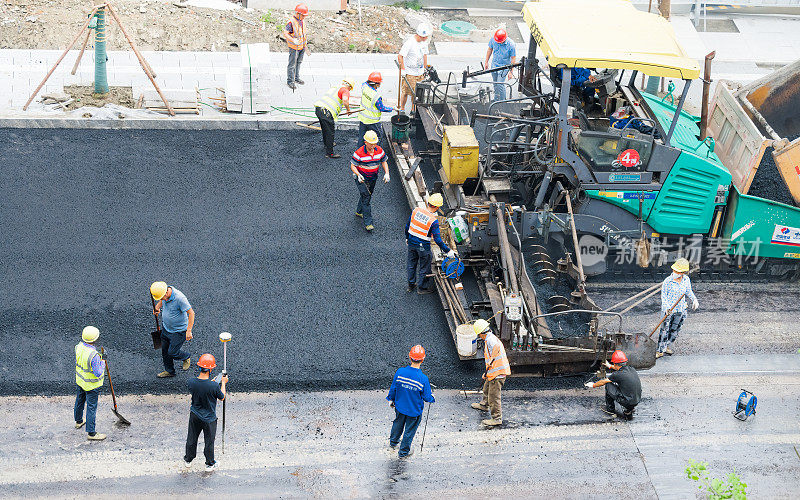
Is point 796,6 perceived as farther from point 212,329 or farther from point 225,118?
point 212,329

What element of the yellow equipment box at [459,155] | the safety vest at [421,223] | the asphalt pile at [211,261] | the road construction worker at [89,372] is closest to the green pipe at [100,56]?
the asphalt pile at [211,261]

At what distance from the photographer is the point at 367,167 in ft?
40.9

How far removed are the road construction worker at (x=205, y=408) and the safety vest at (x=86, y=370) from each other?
101 cm

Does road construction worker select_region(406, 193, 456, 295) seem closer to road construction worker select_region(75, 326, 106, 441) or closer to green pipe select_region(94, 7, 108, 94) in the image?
road construction worker select_region(75, 326, 106, 441)

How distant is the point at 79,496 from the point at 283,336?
2.97 m

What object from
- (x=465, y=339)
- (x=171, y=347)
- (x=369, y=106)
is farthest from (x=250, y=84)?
(x=465, y=339)

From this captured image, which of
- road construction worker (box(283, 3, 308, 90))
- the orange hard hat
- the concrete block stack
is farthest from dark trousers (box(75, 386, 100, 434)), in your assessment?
road construction worker (box(283, 3, 308, 90))

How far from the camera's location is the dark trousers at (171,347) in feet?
32.0

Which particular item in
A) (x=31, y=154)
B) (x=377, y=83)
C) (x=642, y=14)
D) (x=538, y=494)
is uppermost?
(x=642, y=14)

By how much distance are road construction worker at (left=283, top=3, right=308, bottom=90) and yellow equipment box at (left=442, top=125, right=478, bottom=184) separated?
476cm

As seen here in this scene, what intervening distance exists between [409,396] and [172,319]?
8.92 feet

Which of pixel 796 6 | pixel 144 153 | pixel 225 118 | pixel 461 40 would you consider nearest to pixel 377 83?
pixel 225 118

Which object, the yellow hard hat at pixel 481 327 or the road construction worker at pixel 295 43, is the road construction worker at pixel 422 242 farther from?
the road construction worker at pixel 295 43

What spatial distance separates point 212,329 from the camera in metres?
10.7
